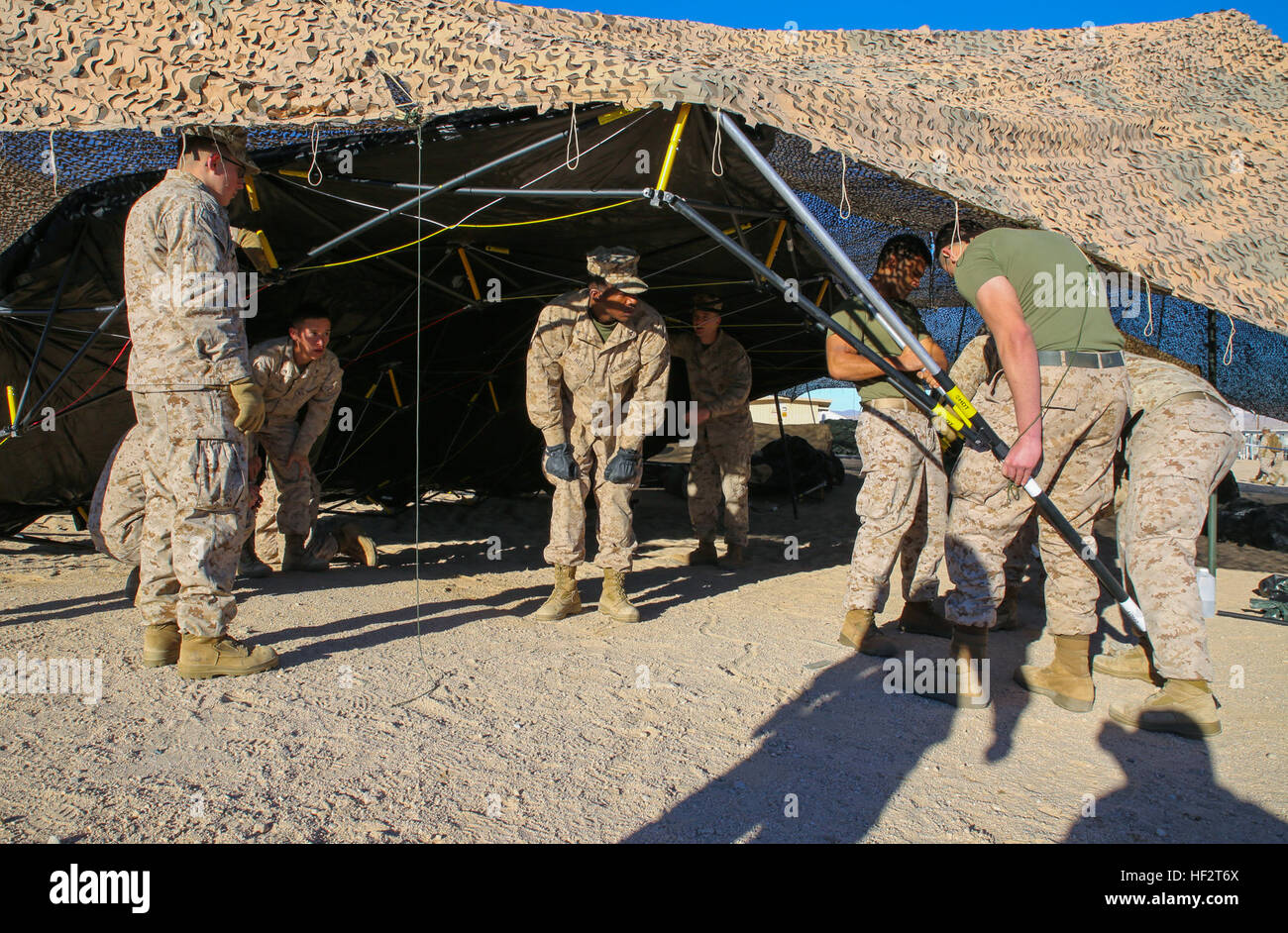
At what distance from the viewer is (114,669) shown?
3213mm

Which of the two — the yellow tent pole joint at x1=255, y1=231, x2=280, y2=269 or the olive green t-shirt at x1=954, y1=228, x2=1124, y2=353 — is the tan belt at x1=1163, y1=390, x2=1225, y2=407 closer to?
the olive green t-shirt at x1=954, y1=228, x2=1124, y2=353

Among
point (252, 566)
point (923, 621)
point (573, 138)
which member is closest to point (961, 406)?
point (923, 621)

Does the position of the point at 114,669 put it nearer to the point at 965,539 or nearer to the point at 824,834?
the point at 824,834

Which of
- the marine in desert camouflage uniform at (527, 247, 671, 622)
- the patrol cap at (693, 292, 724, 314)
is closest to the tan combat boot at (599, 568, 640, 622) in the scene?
the marine in desert camouflage uniform at (527, 247, 671, 622)

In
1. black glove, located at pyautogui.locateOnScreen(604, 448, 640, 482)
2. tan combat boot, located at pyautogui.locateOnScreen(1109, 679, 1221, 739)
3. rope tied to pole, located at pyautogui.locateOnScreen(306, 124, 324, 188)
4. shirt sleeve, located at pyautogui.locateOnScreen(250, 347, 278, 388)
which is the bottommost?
tan combat boot, located at pyautogui.locateOnScreen(1109, 679, 1221, 739)

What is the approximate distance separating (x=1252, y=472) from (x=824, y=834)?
18990 mm

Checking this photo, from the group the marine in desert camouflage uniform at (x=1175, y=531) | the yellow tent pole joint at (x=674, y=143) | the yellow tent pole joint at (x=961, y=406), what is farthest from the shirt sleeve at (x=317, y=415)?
the marine in desert camouflage uniform at (x=1175, y=531)

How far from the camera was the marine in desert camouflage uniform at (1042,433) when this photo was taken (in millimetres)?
2930

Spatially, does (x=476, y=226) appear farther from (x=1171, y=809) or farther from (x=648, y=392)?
(x=1171, y=809)

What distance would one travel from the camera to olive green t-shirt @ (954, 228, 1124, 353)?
3.02 meters

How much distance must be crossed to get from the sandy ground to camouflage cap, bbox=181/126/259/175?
1.99 meters

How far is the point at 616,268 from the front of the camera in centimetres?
440

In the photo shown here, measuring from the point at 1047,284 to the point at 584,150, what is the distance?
2.15 meters
